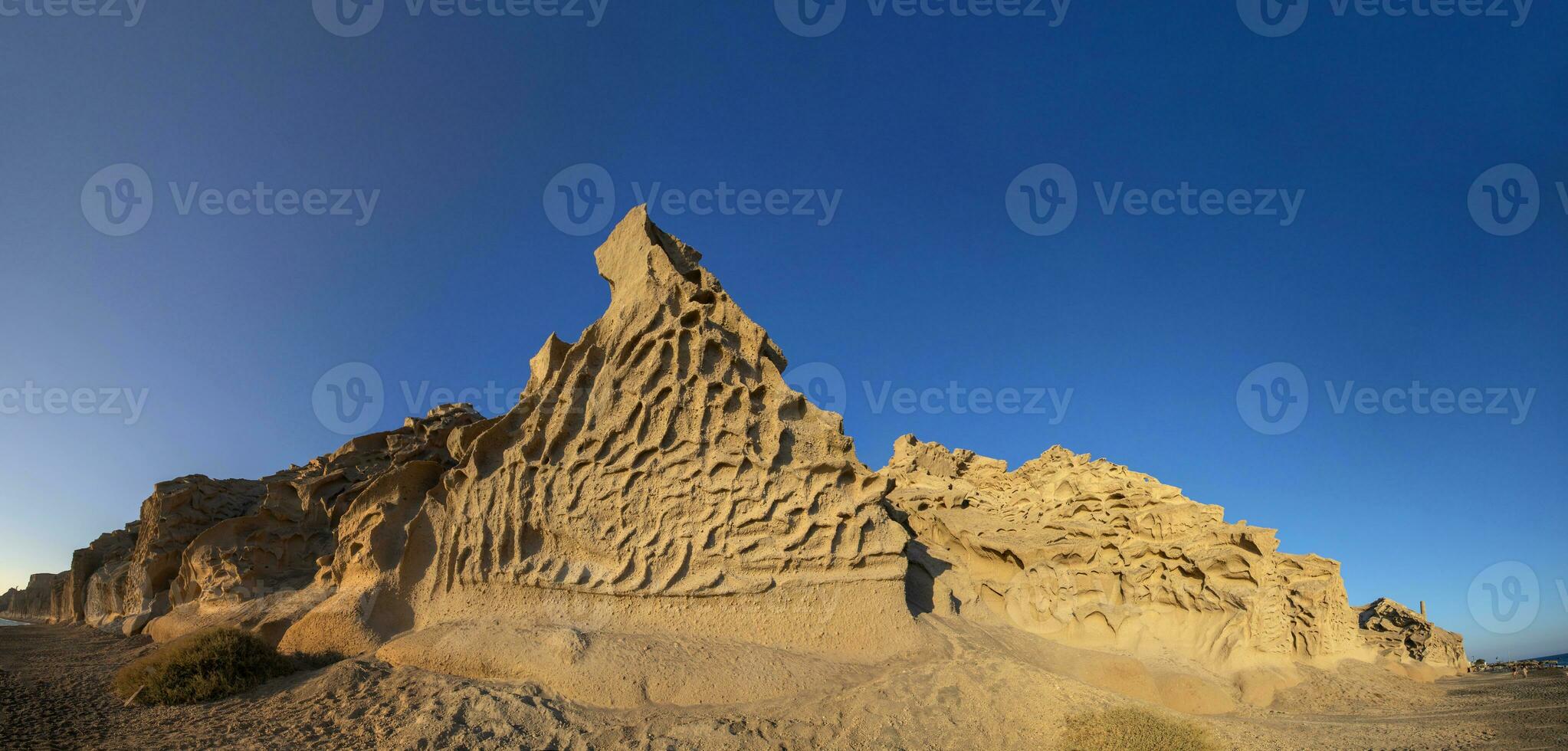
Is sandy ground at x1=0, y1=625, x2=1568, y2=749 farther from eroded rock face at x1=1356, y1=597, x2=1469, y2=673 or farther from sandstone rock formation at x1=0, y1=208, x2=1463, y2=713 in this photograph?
eroded rock face at x1=1356, y1=597, x2=1469, y2=673

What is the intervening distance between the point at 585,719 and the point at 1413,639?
25.7 m

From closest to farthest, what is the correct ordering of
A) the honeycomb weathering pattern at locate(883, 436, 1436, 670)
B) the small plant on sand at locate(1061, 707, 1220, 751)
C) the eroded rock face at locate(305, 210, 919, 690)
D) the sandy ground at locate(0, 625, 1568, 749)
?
1. the sandy ground at locate(0, 625, 1568, 749)
2. the small plant on sand at locate(1061, 707, 1220, 751)
3. the eroded rock face at locate(305, 210, 919, 690)
4. the honeycomb weathering pattern at locate(883, 436, 1436, 670)

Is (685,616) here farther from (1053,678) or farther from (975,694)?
(1053,678)

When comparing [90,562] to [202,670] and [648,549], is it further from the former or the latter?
[648,549]

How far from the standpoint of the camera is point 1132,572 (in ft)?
48.2

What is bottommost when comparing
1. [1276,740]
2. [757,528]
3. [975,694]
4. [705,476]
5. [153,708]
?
[1276,740]

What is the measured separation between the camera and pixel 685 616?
8.80 meters

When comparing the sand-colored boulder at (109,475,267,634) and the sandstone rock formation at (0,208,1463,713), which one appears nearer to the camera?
the sandstone rock formation at (0,208,1463,713)

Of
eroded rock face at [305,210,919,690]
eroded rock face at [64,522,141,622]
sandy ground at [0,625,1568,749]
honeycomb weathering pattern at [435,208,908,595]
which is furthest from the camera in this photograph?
eroded rock face at [64,522,141,622]

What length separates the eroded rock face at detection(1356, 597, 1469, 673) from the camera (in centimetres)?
2062

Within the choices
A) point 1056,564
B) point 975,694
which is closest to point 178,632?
point 975,694

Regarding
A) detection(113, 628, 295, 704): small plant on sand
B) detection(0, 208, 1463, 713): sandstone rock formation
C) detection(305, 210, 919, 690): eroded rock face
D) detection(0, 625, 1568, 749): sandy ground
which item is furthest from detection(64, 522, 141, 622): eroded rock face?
detection(305, 210, 919, 690): eroded rock face

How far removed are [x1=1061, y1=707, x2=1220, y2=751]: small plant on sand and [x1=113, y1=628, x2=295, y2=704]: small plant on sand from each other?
8.79 m

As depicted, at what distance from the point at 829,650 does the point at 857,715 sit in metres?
1.46
